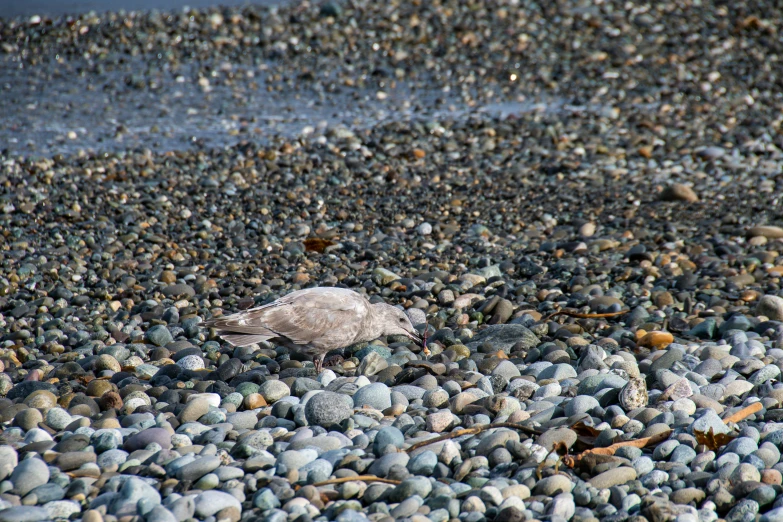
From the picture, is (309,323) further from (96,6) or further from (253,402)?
(96,6)

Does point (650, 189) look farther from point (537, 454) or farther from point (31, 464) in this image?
point (31, 464)

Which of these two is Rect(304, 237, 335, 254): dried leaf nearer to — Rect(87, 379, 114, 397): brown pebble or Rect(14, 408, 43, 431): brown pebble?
Rect(87, 379, 114, 397): brown pebble

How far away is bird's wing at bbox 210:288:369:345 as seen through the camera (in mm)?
4965

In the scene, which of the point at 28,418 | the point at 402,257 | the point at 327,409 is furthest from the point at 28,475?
the point at 402,257

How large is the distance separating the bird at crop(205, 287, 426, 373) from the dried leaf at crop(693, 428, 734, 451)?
212 centimetres

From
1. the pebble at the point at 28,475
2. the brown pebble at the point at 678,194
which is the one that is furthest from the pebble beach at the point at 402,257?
the brown pebble at the point at 678,194

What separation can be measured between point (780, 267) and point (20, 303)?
6135mm

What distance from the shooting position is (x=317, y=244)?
7.56m

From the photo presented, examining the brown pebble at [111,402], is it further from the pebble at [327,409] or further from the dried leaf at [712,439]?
the dried leaf at [712,439]

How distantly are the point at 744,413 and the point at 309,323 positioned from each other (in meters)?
2.43

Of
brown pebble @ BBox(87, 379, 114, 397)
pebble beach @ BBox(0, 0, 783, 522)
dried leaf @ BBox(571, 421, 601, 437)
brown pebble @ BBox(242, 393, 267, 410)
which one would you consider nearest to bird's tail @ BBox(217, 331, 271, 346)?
pebble beach @ BBox(0, 0, 783, 522)

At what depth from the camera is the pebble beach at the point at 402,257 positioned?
3.52 meters

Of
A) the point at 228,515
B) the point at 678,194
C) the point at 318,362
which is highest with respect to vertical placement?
the point at 228,515

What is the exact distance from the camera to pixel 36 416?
4.05 m
